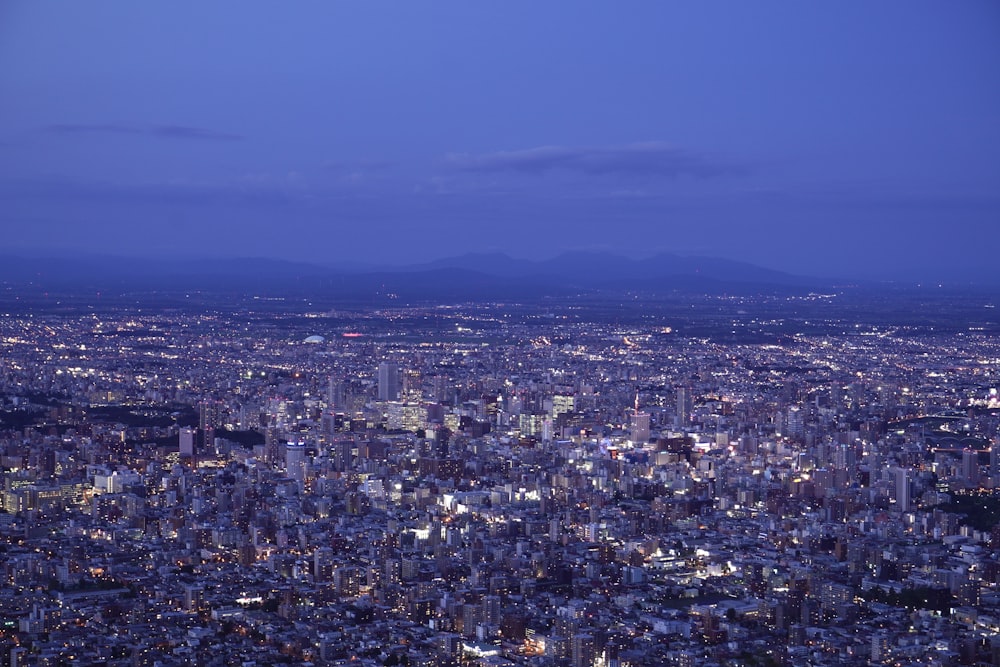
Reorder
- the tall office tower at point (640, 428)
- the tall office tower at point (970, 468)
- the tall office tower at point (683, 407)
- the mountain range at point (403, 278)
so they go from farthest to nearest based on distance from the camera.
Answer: the mountain range at point (403, 278), the tall office tower at point (683, 407), the tall office tower at point (640, 428), the tall office tower at point (970, 468)

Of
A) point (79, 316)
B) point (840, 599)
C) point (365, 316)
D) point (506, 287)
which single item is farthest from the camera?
point (506, 287)

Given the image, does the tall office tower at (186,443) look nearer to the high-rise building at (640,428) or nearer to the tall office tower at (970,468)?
the high-rise building at (640,428)

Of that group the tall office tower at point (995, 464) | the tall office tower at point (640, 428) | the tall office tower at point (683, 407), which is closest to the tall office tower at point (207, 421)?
the tall office tower at point (640, 428)

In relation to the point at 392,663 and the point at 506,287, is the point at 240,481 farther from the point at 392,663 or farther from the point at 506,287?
the point at 506,287

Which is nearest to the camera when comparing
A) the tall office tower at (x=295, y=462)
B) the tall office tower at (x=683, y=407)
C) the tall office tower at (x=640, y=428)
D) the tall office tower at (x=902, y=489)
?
the tall office tower at (x=902, y=489)

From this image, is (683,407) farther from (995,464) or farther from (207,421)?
(207,421)

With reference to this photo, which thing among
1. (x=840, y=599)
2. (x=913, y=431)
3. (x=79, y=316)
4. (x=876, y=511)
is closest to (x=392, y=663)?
(x=840, y=599)

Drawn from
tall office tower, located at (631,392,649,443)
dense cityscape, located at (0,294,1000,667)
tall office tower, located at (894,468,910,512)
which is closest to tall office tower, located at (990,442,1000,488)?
dense cityscape, located at (0,294,1000,667)
